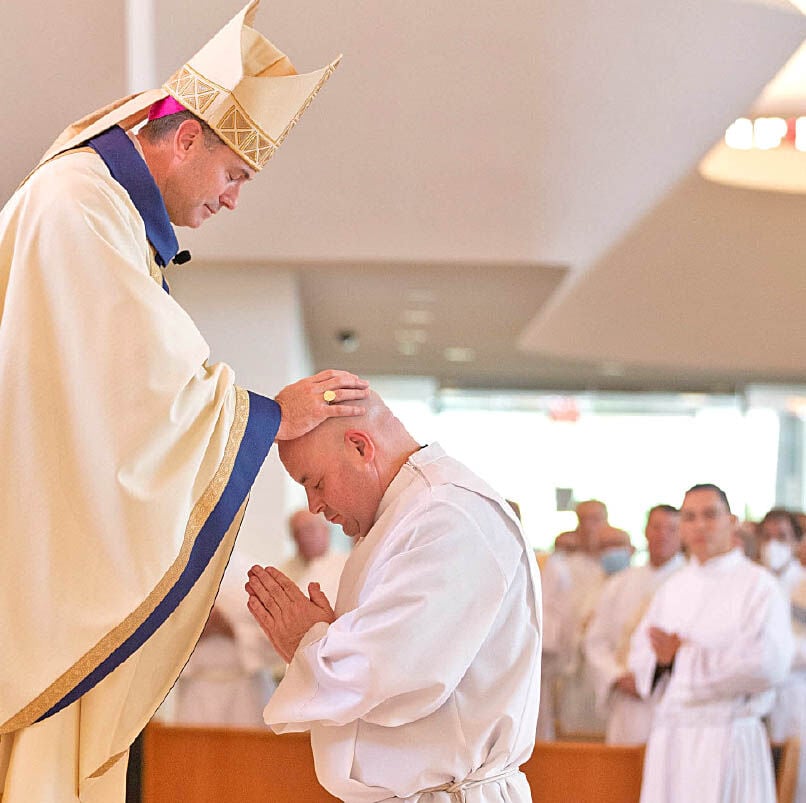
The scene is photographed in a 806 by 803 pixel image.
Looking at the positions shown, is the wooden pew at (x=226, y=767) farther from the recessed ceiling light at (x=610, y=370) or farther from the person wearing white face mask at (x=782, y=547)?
the recessed ceiling light at (x=610, y=370)

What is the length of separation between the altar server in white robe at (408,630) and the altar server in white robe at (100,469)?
176 mm

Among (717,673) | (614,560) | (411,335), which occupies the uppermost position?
(411,335)

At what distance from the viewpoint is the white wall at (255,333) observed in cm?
1116

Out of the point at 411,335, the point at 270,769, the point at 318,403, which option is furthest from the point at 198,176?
the point at 411,335

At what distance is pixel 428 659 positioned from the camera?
284 centimetres

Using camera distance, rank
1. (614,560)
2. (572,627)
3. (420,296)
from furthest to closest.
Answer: (420,296)
(614,560)
(572,627)

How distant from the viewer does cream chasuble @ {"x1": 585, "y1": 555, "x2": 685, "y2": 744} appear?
27.8 ft

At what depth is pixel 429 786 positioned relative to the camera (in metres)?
2.98

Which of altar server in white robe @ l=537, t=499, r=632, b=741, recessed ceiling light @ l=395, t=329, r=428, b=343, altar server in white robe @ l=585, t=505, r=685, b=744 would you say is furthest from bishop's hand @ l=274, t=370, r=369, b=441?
recessed ceiling light @ l=395, t=329, r=428, b=343

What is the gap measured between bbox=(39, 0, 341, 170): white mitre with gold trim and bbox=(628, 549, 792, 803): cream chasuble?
445 centimetres

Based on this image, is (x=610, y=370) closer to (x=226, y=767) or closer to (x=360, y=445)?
(x=226, y=767)

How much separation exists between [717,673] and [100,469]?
4.75m

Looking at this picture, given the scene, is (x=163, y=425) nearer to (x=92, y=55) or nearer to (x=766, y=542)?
(x=92, y=55)

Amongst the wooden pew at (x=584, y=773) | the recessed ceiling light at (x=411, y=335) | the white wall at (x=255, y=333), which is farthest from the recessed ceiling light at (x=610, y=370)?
the wooden pew at (x=584, y=773)
